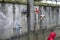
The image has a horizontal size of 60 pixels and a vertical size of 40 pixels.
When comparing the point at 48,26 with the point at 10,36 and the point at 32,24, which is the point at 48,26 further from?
the point at 10,36

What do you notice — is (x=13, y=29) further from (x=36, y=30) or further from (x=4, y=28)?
(x=36, y=30)

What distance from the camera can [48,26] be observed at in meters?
15.1

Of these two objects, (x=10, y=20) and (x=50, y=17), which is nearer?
(x=10, y=20)

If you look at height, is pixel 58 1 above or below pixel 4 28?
above

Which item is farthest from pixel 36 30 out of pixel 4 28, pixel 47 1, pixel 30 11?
pixel 4 28

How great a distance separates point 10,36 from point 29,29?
2.04 meters

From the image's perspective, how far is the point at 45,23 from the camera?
1487cm

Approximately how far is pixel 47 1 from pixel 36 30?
246 centimetres

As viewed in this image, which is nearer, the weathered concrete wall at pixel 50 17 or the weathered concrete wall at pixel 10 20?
the weathered concrete wall at pixel 10 20

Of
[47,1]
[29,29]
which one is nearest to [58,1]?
[47,1]

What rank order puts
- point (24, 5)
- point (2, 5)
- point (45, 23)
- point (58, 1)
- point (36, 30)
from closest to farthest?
point (2, 5), point (24, 5), point (36, 30), point (45, 23), point (58, 1)

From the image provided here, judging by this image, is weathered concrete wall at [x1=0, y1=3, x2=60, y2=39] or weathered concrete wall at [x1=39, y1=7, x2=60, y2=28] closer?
weathered concrete wall at [x1=0, y1=3, x2=60, y2=39]

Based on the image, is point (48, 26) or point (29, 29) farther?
point (48, 26)

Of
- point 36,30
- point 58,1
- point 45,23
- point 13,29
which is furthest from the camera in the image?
point 58,1
